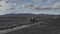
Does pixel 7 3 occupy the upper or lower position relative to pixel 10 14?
upper

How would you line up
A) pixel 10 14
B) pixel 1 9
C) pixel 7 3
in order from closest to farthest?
pixel 7 3, pixel 1 9, pixel 10 14

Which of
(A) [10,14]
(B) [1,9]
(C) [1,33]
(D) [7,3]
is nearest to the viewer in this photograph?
(C) [1,33]

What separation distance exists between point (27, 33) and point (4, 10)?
18992mm

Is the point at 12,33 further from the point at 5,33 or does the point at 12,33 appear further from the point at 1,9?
the point at 1,9

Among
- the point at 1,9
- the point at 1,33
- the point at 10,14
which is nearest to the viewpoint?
the point at 1,33

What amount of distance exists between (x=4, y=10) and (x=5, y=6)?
119cm

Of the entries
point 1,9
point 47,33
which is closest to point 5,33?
point 47,33

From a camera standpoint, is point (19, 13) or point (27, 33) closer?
point (27, 33)

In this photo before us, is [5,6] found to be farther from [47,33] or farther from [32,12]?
[47,33]

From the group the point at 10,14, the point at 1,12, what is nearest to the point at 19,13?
the point at 10,14

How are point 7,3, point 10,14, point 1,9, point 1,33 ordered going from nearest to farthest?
point 1,33, point 7,3, point 1,9, point 10,14

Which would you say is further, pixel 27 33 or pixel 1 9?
pixel 1 9

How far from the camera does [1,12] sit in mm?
30562

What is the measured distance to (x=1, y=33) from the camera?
1095 cm
